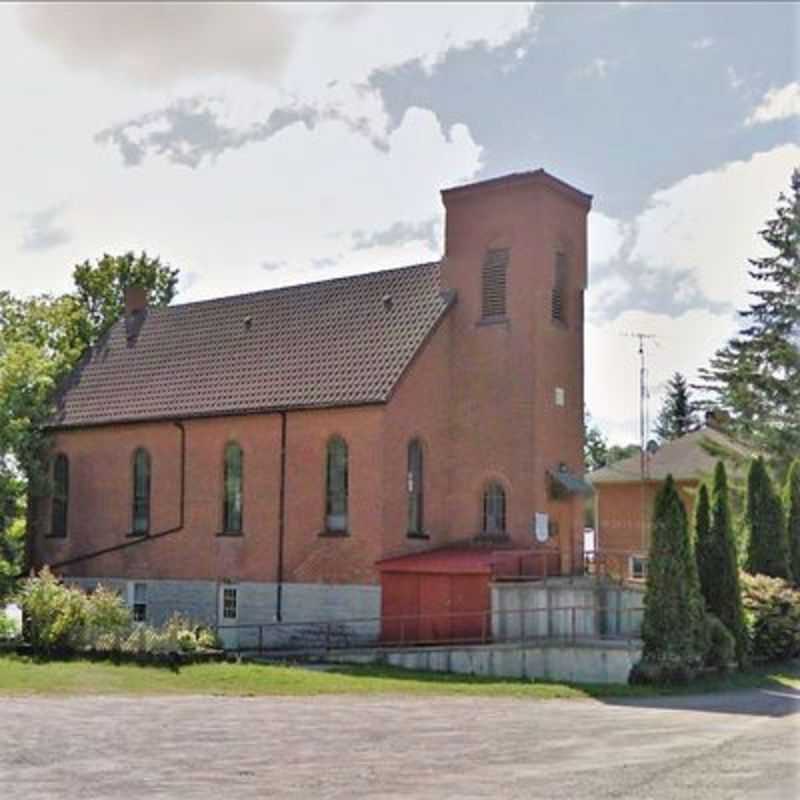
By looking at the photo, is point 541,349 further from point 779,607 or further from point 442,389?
point 779,607

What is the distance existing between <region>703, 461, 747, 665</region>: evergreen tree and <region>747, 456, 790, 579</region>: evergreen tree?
454 cm

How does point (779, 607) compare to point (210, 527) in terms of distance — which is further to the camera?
point (210, 527)

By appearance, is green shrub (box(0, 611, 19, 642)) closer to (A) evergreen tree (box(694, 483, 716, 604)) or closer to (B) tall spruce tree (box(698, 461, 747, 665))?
(A) evergreen tree (box(694, 483, 716, 604))

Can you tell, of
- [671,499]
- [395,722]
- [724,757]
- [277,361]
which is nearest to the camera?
[724,757]

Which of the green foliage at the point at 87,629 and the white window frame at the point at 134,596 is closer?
the green foliage at the point at 87,629

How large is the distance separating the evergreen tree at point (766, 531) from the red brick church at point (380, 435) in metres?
4.93

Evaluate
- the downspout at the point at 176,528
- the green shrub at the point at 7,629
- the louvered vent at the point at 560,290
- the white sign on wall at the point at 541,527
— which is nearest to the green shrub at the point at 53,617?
the green shrub at the point at 7,629

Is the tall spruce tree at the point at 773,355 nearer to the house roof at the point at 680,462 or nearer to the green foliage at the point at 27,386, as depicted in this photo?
the house roof at the point at 680,462

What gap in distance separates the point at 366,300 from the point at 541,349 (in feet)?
20.7

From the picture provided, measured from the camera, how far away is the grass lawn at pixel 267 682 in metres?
24.3

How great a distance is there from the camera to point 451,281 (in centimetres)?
3681

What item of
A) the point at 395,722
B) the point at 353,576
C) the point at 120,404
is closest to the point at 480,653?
the point at 353,576

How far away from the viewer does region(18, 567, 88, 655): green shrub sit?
28688mm

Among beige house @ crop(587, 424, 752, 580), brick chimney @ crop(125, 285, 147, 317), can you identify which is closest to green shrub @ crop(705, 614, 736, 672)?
beige house @ crop(587, 424, 752, 580)
